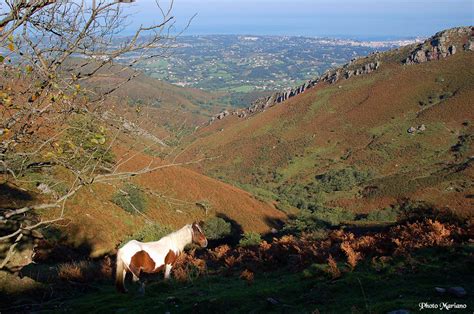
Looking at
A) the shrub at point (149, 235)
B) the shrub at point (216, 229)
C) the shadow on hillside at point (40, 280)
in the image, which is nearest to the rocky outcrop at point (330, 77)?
the shrub at point (216, 229)

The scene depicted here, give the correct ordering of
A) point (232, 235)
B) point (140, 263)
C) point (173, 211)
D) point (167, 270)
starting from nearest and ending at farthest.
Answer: point (140, 263)
point (167, 270)
point (173, 211)
point (232, 235)

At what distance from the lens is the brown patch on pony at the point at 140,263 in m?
9.88

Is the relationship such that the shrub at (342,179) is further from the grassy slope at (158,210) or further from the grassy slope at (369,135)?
the grassy slope at (158,210)

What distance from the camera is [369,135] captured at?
6975 cm

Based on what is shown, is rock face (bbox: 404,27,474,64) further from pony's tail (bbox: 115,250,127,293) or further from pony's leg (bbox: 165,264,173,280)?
pony's tail (bbox: 115,250,127,293)

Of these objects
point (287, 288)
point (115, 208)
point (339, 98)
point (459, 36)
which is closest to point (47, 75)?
point (287, 288)

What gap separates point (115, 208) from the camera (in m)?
25.5

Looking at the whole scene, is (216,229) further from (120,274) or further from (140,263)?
(120,274)

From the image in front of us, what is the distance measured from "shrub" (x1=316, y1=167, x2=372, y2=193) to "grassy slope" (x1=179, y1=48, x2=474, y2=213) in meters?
1.63

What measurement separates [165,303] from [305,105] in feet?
269

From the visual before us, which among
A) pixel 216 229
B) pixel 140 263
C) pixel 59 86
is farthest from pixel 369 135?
pixel 59 86

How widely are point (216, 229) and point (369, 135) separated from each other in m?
47.9

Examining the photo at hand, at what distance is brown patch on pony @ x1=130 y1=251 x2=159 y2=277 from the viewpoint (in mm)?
9875

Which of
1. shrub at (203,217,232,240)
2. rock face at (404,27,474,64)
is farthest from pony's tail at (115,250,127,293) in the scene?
rock face at (404,27,474,64)
